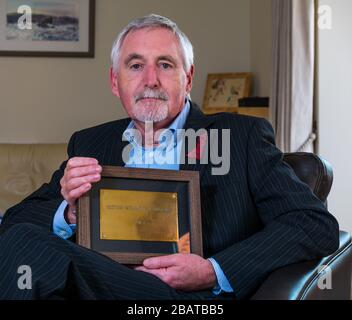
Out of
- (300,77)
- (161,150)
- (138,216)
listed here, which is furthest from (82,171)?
(300,77)

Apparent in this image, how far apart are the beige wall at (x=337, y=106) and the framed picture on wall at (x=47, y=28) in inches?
64.1

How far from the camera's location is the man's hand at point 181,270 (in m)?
1.49

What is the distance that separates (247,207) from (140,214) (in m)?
0.33

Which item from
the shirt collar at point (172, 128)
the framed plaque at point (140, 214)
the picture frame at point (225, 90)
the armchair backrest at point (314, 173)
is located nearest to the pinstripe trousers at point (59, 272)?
the framed plaque at point (140, 214)

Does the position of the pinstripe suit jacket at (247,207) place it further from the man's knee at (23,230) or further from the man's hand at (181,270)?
the man's knee at (23,230)

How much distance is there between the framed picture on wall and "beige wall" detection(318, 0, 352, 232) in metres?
1.63

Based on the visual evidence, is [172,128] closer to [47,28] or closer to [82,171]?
[82,171]

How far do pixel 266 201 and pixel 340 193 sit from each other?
162cm

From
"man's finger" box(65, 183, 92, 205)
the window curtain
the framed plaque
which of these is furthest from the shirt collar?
the window curtain

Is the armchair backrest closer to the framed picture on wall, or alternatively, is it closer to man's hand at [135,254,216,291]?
man's hand at [135,254,216,291]

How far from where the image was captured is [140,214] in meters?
1.56

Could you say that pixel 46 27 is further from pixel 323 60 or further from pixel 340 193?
pixel 340 193

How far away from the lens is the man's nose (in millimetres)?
1870
